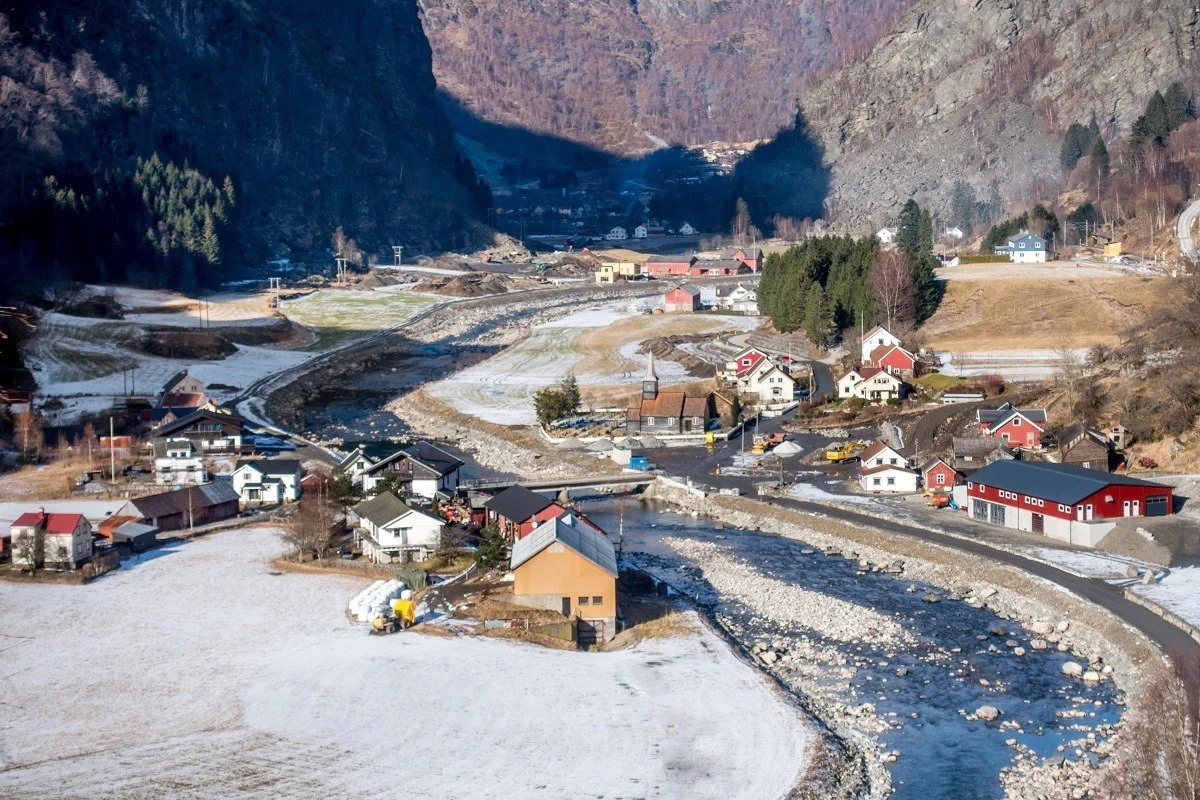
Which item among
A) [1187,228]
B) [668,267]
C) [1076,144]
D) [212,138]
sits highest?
[212,138]

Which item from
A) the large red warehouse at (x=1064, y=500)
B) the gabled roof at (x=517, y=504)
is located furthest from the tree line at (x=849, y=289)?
the gabled roof at (x=517, y=504)

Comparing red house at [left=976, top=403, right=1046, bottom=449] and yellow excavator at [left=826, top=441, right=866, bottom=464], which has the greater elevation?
red house at [left=976, top=403, right=1046, bottom=449]

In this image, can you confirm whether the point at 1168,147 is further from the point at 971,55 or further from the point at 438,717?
the point at 438,717

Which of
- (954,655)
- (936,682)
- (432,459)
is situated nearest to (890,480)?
(432,459)

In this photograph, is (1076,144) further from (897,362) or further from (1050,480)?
(1050,480)

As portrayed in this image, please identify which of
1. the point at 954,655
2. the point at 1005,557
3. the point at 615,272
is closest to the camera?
the point at 954,655

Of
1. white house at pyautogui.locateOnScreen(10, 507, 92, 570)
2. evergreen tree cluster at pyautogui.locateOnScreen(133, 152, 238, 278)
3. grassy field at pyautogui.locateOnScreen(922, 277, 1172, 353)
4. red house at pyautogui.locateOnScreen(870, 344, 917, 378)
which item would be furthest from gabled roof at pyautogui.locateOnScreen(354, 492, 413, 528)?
evergreen tree cluster at pyautogui.locateOnScreen(133, 152, 238, 278)

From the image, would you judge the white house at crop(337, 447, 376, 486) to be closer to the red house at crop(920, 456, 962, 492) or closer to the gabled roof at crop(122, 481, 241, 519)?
the gabled roof at crop(122, 481, 241, 519)
